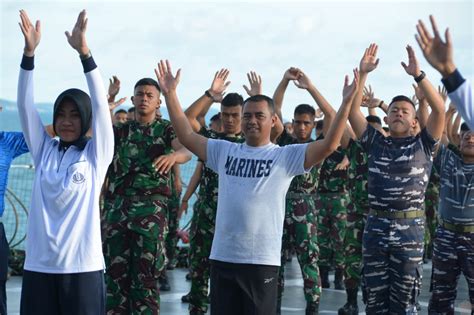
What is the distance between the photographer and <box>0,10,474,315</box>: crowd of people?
5109 millimetres

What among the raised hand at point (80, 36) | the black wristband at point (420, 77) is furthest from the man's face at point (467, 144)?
the raised hand at point (80, 36)

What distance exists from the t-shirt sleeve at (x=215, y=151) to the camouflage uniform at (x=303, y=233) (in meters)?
3.21

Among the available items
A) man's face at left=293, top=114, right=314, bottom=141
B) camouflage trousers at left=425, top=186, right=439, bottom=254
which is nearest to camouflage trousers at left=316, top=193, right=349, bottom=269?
man's face at left=293, top=114, right=314, bottom=141

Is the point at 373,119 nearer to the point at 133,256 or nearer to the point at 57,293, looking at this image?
the point at 133,256

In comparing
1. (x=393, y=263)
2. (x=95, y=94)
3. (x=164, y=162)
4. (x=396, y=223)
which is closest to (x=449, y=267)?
(x=393, y=263)

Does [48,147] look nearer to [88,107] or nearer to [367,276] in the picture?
[88,107]

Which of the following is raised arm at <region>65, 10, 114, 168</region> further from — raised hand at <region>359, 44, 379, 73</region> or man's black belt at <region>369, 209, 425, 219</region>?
man's black belt at <region>369, 209, 425, 219</region>

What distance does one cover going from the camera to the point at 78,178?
5121 mm

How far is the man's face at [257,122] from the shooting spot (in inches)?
226

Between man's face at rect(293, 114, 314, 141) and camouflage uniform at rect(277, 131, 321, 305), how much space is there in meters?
0.18

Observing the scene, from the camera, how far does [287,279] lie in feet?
40.8

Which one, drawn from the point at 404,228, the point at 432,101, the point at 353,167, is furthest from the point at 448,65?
the point at 353,167

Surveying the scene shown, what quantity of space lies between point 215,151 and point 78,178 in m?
1.07

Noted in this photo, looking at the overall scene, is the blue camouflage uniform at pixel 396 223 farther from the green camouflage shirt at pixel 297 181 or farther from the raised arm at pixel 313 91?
the green camouflage shirt at pixel 297 181
